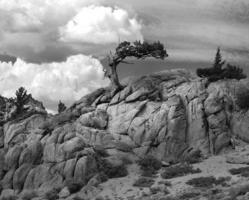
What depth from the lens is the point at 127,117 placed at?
53406 mm

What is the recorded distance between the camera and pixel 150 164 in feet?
155

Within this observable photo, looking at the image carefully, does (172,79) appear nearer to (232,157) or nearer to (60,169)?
(232,157)

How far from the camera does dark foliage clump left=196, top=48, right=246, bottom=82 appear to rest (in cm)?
5601

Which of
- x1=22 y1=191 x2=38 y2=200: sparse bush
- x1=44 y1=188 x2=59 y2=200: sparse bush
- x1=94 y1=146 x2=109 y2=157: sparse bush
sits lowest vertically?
x1=22 y1=191 x2=38 y2=200: sparse bush

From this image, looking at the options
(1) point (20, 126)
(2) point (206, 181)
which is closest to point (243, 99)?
(2) point (206, 181)

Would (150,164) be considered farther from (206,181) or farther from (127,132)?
(206,181)

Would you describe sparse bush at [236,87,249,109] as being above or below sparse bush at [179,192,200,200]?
above

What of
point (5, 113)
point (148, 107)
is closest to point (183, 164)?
point (148, 107)

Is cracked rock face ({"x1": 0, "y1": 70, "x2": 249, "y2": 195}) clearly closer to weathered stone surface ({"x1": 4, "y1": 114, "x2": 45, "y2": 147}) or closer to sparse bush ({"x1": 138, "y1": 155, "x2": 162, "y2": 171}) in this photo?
weathered stone surface ({"x1": 4, "y1": 114, "x2": 45, "y2": 147})

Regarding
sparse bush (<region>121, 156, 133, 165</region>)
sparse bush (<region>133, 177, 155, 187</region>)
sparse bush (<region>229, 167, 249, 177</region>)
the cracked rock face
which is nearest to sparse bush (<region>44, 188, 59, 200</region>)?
the cracked rock face

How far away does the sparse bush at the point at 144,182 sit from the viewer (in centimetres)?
4233

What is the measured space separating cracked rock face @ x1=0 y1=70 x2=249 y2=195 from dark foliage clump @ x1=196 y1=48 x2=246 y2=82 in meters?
1.52

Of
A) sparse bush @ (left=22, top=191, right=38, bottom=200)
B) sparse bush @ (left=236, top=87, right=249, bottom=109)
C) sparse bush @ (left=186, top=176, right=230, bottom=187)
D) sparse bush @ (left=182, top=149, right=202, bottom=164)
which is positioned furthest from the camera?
sparse bush @ (left=236, top=87, right=249, bottom=109)

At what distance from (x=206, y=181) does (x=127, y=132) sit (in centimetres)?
1422
